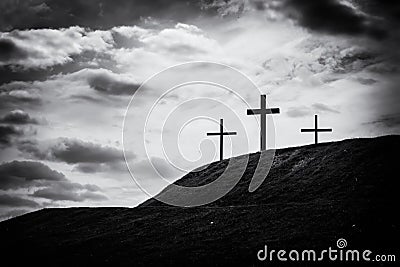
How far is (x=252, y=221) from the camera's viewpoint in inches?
1406

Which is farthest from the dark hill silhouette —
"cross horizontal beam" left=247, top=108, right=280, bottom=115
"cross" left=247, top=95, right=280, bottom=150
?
"cross horizontal beam" left=247, top=108, right=280, bottom=115

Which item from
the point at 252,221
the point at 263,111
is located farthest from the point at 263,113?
the point at 252,221

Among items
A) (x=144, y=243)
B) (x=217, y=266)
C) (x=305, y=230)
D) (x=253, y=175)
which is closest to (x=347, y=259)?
(x=305, y=230)

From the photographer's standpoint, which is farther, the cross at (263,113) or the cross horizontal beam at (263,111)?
the cross at (263,113)

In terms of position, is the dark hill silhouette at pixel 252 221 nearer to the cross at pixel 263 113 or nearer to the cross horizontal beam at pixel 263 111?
the cross at pixel 263 113

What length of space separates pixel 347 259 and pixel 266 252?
4.55 m

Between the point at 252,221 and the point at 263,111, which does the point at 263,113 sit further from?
the point at 252,221

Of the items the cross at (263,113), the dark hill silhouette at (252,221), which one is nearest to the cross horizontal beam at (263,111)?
the cross at (263,113)

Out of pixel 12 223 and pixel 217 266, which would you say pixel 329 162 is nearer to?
pixel 217 266

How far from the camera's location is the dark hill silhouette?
30688 mm

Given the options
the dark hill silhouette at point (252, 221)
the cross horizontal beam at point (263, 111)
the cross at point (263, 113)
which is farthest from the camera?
the cross at point (263, 113)

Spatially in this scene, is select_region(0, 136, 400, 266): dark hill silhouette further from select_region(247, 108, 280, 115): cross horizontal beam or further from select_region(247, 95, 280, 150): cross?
select_region(247, 108, 280, 115): cross horizontal beam

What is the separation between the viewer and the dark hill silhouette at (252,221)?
101 ft

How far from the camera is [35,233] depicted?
42969mm
